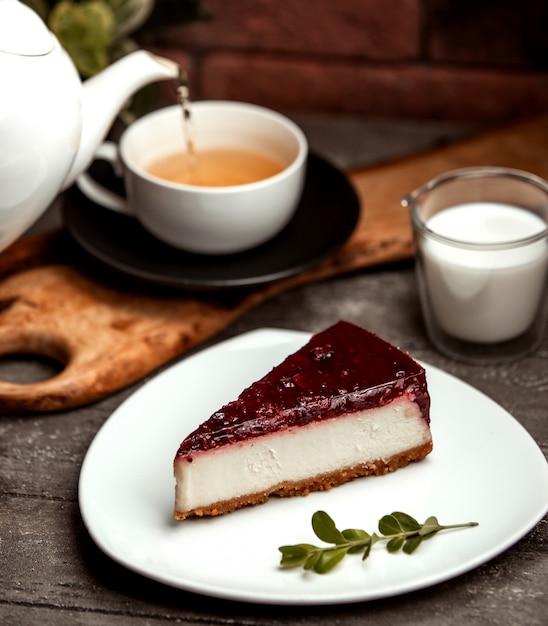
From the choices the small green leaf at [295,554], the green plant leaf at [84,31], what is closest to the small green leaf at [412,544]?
the small green leaf at [295,554]

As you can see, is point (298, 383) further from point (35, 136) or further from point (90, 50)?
point (90, 50)

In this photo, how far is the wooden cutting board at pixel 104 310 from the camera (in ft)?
4.58

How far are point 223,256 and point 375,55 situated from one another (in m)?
0.75

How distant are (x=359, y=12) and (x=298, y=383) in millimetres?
1095

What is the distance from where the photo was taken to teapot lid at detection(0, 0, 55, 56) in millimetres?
1253

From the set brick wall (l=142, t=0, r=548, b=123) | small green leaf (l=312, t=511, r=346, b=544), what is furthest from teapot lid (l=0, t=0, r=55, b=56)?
brick wall (l=142, t=0, r=548, b=123)


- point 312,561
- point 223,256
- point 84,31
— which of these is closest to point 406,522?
point 312,561

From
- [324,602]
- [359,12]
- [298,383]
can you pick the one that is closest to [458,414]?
[298,383]

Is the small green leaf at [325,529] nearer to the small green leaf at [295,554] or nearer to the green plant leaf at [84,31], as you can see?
the small green leaf at [295,554]

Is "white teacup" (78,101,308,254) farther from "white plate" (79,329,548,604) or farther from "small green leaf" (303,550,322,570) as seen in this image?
"small green leaf" (303,550,322,570)

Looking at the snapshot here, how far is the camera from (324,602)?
3.37 feet

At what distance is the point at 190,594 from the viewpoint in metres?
1.09

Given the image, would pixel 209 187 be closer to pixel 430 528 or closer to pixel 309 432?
pixel 309 432

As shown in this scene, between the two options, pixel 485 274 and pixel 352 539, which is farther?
pixel 485 274
